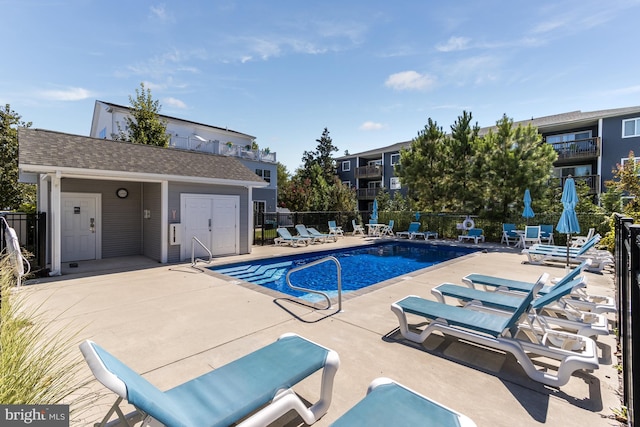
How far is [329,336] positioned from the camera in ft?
14.0

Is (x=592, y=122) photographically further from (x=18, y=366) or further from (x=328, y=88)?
(x=18, y=366)

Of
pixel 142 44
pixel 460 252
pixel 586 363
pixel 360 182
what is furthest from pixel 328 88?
pixel 360 182

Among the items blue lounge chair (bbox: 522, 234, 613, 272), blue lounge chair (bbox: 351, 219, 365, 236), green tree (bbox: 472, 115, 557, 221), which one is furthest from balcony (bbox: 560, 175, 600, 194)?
blue lounge chair (bbox: 351, 219, 365, 236)

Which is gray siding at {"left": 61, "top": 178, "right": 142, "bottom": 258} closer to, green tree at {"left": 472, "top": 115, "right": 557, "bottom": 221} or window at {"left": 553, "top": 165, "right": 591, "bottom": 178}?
green tree at {"left": 472, "top": 115, "right": 557, "bottom": 221}

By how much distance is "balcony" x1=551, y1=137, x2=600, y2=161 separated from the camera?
2065 centimetres

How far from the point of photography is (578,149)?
844 inches

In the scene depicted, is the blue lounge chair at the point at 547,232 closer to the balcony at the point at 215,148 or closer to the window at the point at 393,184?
the window at the point at 393,184

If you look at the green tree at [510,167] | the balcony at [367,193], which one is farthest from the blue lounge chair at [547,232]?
the balcony at [367,193]

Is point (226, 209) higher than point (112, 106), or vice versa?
point (112, 106)

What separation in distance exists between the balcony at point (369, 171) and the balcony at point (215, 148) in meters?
11.5

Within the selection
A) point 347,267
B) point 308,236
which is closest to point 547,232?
point 347,267

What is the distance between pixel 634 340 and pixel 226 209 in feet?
36.9

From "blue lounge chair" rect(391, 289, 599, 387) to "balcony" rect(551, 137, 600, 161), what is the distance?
2345 centimetres

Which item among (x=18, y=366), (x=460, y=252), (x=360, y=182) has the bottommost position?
(x=460, y=252)
